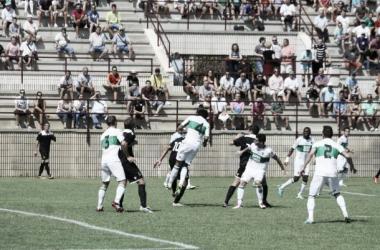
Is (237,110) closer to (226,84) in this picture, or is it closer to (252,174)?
(226,84)

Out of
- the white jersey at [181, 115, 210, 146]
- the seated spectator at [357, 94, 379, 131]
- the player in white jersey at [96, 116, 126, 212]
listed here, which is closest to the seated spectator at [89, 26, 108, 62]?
the seated spectator at [357, 94, 379, 131]

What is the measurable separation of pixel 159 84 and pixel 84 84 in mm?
2717

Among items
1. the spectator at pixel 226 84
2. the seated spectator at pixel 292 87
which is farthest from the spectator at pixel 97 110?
the seated spectator at pixel 292 87

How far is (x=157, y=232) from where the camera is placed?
607 inches

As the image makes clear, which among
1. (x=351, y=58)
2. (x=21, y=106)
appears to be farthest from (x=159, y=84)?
(x=351, y=58)

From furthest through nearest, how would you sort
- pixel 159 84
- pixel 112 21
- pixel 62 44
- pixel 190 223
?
pixel 112 21 < pixel 62 44 < pixel 159 84 < pixel 190 223

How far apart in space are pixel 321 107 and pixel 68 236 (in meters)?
21.6

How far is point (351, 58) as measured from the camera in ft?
131

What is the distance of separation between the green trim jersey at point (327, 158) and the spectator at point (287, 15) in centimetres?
2383

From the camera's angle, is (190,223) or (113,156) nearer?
(190,223)

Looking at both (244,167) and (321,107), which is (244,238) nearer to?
(244,167)

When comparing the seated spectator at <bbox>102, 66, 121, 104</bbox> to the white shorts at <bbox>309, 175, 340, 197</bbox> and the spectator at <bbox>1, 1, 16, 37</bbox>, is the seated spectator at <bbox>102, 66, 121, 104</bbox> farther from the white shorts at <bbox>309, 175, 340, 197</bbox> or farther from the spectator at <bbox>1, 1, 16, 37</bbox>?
the white shorts at <bbox>309, 175, 340, 197</bbox>

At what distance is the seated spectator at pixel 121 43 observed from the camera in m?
37.4

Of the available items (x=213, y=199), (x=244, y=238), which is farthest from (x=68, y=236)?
(x=213, y=199)
